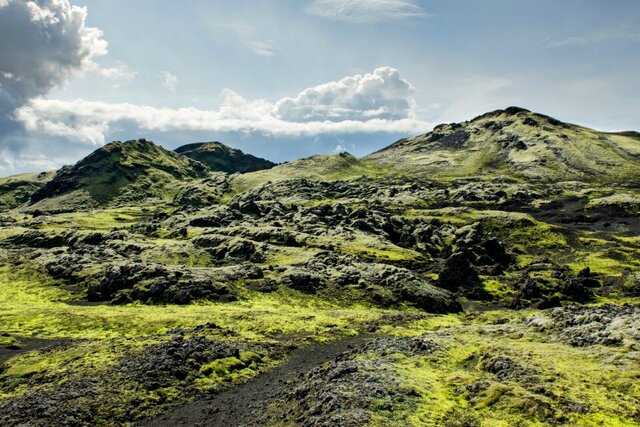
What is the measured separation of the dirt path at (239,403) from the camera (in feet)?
125

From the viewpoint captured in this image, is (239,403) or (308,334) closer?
(239,403)

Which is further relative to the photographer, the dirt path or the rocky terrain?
the dirt path

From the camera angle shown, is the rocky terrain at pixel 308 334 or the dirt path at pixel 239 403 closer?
the rocky terrain at pixel 308 334

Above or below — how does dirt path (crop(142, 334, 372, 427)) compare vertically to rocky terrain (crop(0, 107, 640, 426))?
below

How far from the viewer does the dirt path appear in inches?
1497

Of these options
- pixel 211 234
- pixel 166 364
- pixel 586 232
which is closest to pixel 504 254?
pixel 586 232

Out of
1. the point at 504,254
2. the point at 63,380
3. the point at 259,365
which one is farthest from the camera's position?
the point at 504,254

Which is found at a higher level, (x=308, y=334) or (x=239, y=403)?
(x=239, y=403)

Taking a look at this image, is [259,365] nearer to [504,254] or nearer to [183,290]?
[183,290]

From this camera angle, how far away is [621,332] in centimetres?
4462

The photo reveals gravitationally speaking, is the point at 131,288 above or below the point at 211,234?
below

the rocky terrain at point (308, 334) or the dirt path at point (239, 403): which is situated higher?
the rocky terrain at point (308, 334)

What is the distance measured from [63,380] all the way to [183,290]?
4374 cm

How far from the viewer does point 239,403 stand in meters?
41.4
